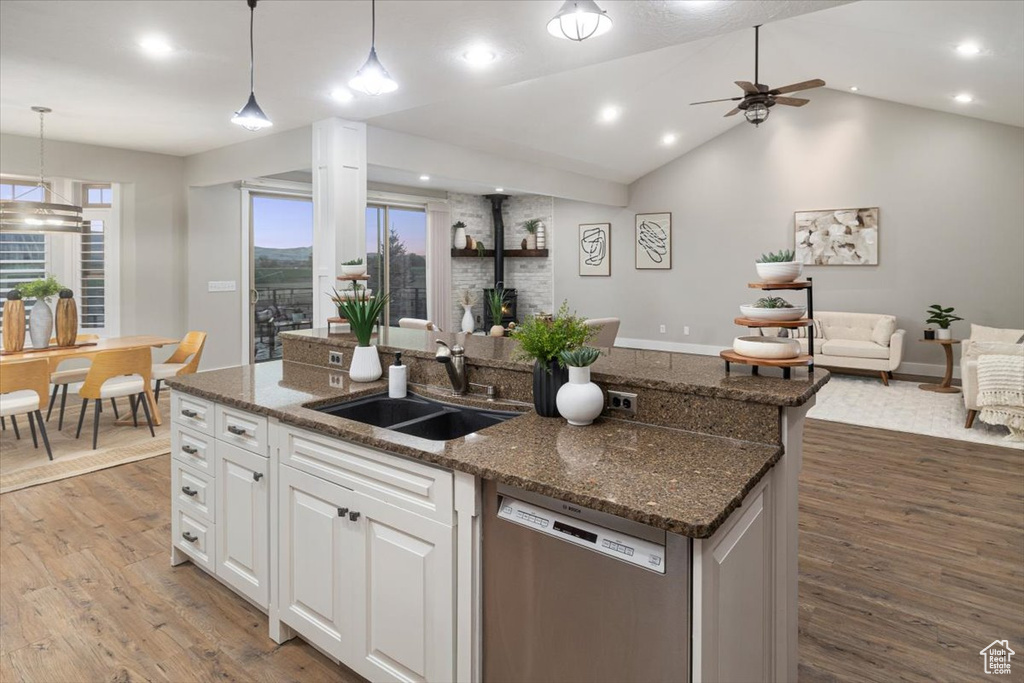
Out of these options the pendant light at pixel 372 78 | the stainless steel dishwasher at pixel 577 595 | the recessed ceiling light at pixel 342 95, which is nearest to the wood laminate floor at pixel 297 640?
the stainless steel dishwasher at pixel 577 595

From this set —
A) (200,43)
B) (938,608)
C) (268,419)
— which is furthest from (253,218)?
(938,608)

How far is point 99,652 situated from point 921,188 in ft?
28.6

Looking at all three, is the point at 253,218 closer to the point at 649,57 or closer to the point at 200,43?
the point at 200,43

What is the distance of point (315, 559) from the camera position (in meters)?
1.89

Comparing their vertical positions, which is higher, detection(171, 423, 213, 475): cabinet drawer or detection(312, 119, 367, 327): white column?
detection(312, 119, 367, 327): white column

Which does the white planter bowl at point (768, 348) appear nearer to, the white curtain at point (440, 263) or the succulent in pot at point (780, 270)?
the succulent in pot at point (780, 270)

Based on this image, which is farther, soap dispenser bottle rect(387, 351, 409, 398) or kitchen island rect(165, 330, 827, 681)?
soap dispenser bottle rect(387, 351, 409, 398)

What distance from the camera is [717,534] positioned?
1.23 metres

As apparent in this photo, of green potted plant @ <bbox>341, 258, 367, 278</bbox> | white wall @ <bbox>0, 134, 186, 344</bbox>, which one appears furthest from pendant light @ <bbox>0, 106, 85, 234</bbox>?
green potted plant @ <bbox>341, 258, 367, 278</bbox>

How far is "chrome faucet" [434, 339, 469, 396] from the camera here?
2.27 m

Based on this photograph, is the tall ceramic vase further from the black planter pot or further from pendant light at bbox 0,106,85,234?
the black planter pot

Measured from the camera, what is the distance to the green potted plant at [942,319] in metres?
6.43

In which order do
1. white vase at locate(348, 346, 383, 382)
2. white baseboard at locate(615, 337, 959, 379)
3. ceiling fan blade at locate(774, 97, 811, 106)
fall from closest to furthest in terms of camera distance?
1. white vase at locate(348, 346, 383, 382)
2. ceiling fan blade at locate(774, 97, 811, 106)
3. white baseboard at locate(615, 337, 959, 379)

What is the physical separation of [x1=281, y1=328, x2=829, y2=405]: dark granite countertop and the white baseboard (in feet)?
14.4
